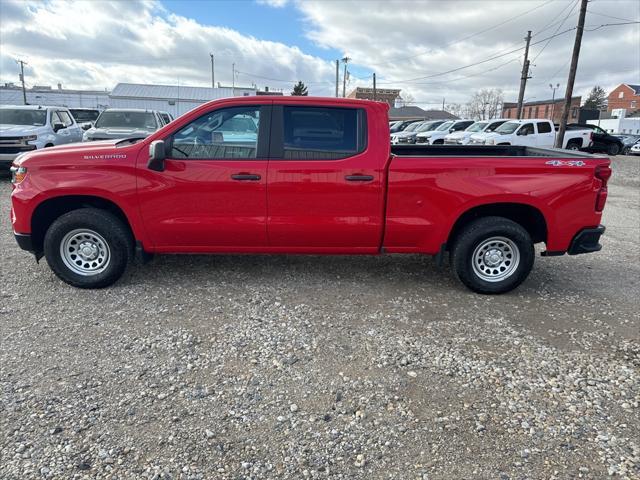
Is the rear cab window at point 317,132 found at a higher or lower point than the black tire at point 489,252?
higher

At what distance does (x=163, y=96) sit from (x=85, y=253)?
54.6 m

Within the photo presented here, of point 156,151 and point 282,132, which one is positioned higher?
point 282,132

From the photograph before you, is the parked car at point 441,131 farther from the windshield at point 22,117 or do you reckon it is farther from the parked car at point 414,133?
the windshield at point 22,117

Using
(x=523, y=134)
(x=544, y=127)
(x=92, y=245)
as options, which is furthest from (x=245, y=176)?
(x=544, y=127)

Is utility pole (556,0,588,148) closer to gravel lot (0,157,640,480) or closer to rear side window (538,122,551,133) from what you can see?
rear side window (538,122,551,133)

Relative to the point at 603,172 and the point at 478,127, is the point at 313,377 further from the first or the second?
the point at 478,127

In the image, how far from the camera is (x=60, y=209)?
4.64 metres

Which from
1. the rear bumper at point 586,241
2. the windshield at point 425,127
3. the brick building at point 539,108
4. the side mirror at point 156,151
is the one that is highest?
the brick building at point 539,108

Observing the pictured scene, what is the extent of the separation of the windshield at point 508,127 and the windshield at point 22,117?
16710mm

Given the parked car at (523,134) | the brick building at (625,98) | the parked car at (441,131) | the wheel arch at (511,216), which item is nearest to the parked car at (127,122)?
the wheel arch at (511,216)

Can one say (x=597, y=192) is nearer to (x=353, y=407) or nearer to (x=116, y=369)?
(x=353, y=407)

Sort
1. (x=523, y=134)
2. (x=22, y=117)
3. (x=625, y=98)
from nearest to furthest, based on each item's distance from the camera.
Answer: (x=22, y=117) → (x=523, y=134) → (x=625, y=98)

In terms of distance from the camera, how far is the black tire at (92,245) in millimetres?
4445

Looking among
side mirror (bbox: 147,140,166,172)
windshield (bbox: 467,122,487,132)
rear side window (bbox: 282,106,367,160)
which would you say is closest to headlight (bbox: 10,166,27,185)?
side mirror (bbox: 147,140,166,172)
